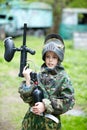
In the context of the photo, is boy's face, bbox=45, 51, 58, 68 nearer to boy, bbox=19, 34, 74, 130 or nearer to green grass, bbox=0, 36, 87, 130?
boy, bbox=19, 34, 74, 130

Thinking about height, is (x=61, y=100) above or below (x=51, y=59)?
below

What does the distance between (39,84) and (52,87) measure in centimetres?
12

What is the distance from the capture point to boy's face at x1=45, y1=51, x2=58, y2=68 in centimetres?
372

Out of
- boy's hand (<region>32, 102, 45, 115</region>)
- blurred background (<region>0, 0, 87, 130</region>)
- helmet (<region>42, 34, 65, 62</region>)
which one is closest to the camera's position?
boy's hand (<region>32, 102, 45, 115</region>)

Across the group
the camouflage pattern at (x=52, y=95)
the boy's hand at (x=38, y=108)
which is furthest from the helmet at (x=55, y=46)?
the boy's hand at (x=38, y=108)

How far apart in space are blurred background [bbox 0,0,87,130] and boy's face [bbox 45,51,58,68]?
0.14m

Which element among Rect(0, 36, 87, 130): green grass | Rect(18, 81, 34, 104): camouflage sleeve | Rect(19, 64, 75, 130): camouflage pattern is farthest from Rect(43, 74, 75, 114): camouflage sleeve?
Rect(0, 36, 87, 130): green grass

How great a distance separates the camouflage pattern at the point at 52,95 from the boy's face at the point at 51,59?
0.04 metres

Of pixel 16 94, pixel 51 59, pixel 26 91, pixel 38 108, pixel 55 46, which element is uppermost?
pixel 55 46

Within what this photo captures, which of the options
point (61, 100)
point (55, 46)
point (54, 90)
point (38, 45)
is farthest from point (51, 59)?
point (38, 45)

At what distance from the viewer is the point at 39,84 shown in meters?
3.69

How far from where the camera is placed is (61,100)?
142 inches

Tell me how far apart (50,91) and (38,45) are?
17.8 feet

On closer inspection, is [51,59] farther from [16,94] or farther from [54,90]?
[16,94]
